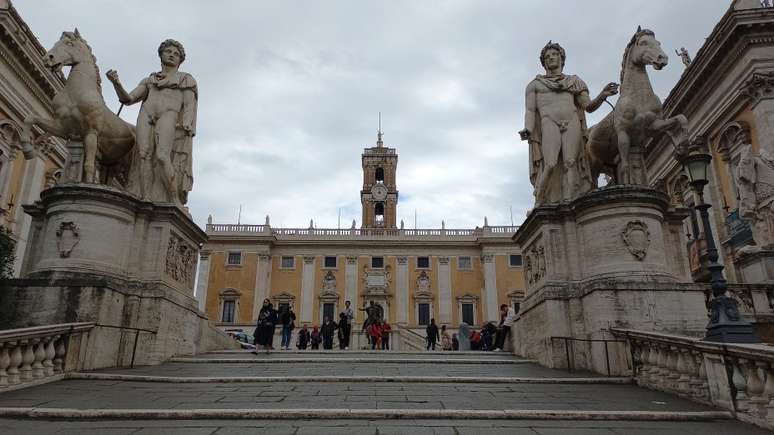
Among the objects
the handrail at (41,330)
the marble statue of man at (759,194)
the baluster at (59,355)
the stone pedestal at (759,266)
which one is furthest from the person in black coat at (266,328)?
the marble statue of man at (759,194)

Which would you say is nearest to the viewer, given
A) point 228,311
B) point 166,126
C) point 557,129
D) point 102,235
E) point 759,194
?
point 102,235

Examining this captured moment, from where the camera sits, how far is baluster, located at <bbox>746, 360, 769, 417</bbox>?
4.80m

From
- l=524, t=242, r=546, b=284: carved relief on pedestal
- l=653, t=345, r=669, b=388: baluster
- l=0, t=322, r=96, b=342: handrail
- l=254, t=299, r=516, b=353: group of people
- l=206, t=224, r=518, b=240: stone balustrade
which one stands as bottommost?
l=653, t=345, r=669, b=388: baluster

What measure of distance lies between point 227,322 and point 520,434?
44412mm

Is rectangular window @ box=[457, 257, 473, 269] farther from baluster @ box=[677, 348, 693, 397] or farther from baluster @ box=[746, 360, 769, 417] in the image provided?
baluster @ box=[746, 360, 769, 417]

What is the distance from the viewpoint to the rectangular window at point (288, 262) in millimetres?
47719

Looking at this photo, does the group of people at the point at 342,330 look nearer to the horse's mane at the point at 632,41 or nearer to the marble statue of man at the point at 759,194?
the horse's mane at the point at 632,41

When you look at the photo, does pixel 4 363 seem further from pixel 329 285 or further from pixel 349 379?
pixel 329 285

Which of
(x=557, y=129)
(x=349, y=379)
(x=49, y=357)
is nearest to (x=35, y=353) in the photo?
(x=49, y=357)

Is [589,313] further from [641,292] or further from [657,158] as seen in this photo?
[657,158]

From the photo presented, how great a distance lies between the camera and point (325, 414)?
4.73 metres

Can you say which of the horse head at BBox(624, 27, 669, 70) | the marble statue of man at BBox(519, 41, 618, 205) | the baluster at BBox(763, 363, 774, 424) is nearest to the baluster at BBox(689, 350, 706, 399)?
the baluster at BBox(763, 363, 774, 424)

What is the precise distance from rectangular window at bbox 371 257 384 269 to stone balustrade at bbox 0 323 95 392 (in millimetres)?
40530

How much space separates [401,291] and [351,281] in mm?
4729
